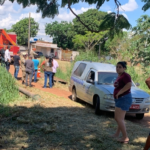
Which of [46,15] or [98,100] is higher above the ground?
[46,15]

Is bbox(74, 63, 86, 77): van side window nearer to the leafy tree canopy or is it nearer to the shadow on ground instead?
the shadow on ground

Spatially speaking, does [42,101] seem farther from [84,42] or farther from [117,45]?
[84,42]

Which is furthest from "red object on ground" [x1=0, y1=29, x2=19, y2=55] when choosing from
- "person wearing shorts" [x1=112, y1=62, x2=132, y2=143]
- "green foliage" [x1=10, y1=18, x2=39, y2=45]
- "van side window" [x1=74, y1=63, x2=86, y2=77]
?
"green foliage" [x1=10, y1=18, x2=39, y2=45]

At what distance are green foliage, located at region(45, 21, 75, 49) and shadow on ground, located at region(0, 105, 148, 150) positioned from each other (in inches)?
1994

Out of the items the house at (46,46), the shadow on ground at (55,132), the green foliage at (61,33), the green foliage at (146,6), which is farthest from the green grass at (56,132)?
the house at (46,46)

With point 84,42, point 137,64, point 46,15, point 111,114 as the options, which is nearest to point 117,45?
point 84,42

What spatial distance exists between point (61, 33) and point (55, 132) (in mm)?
57341

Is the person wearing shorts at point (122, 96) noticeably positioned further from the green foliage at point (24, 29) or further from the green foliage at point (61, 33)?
the green foliage at point (24, 29)

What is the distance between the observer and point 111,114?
8484mm

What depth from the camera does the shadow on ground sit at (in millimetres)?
4617

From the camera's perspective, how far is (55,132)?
209 inches

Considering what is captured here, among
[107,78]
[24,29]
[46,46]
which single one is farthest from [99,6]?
[24,29]

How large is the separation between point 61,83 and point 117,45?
19.8m

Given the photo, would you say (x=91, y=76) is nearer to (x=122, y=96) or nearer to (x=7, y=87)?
(x=7, y=87)
